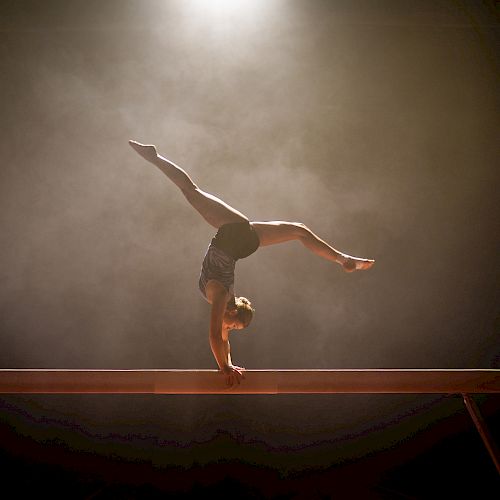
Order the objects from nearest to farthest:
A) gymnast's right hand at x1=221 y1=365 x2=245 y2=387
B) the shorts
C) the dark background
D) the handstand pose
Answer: gymnast's right hand at x1=221 y1=365 x2=245 y2=387 < the handstand pose < the shorts < the dark background

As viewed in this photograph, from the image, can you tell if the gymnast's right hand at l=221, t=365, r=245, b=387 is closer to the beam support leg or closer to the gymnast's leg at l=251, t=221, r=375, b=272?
the gymnast's leg at l=251, t=221, r=375, b=272

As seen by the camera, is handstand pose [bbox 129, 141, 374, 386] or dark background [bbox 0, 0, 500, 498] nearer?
handstand pose [bbox 129, 141, 374, 386]

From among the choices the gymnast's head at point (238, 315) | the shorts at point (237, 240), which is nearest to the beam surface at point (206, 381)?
the gymnast's head at point (238, 315)

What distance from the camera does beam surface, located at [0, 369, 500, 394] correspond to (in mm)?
2203

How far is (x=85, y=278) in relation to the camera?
474 cm

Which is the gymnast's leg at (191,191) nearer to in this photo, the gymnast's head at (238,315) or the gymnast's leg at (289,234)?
the gymnast's leg at (289,234)

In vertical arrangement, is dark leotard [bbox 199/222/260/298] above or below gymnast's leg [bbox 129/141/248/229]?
below

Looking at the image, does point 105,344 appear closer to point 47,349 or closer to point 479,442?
point 47,349

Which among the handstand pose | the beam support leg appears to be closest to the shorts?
the handstand pose

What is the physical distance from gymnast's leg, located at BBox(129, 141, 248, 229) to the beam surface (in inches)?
39.6

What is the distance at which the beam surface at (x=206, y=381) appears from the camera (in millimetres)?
2203

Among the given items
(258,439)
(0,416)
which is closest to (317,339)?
(258,439)

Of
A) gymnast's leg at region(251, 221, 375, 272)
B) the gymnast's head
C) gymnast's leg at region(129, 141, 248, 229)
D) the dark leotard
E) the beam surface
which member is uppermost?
gymnast's leg at region(129, 141, 248, 229)

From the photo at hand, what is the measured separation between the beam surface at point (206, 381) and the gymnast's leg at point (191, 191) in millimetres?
1006
